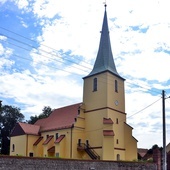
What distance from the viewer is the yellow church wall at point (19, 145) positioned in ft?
143

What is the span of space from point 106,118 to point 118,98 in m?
4.59

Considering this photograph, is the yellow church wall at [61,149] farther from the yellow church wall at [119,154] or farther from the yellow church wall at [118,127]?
the yellow church wall at [118,127]

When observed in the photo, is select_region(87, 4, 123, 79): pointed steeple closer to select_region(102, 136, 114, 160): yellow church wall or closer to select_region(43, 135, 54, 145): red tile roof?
select_region(102, 136, 114, 160): yellow church wall

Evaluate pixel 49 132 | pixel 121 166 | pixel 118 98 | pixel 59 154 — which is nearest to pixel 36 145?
pixel 49 132

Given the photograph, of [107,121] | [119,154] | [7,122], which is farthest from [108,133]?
[7,122]

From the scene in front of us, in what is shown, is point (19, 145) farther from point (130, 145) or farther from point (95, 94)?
point (130, 145)

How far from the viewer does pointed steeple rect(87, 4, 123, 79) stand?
1672 inches

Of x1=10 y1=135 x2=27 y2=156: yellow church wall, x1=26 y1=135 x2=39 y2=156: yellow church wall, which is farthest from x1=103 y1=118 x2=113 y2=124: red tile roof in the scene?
x1=10 y1=135 x2=27 y2=156: yellow church wall

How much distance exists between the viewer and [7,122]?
186 feet

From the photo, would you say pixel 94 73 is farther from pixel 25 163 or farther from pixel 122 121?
pixel 25 163

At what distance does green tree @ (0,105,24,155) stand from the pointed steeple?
2228cm

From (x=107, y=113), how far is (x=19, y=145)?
15.8 metres

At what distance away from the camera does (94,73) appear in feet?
139

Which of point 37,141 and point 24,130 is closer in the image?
point 24,130
